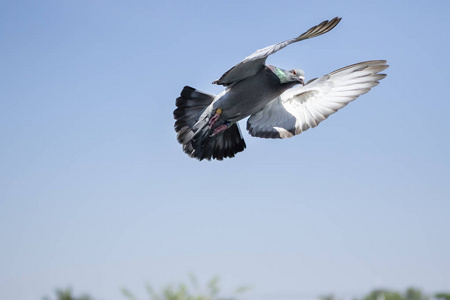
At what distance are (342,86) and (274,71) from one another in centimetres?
99

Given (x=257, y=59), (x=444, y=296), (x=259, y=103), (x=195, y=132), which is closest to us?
(x=257, y=59)

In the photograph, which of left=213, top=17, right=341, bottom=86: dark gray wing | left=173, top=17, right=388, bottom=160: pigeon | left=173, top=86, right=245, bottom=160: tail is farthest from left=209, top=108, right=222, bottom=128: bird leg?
left=213, top=17, right=341, bottom=86: dark gray wing

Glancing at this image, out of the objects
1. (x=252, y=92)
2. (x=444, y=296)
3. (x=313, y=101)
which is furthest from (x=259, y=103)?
(x=444, y=296)

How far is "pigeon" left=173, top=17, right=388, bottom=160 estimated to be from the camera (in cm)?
650

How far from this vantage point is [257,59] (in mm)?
5727

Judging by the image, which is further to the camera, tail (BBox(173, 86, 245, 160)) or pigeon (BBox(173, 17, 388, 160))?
tail (BBox(173, 86, 245, 160))

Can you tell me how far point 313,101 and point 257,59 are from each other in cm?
156

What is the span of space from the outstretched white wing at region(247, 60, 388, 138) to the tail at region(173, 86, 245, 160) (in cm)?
42

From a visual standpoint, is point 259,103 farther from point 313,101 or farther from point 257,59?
point 257,59

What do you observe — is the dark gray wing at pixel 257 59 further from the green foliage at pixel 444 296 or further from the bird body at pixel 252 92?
the green foliage at pixel 444 296

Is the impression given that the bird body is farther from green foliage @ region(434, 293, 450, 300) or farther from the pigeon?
green foliage @ region(434, 293, 450, 300)

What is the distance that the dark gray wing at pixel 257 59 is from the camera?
17.6ft

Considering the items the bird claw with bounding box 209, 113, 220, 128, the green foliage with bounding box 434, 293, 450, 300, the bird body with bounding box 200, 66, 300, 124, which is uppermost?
the bird body with bounding box 200, 66, 300, 124

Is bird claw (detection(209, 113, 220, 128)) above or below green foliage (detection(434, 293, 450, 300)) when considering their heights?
above
